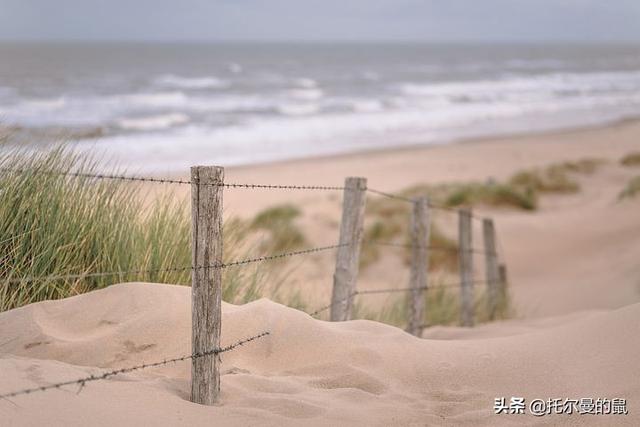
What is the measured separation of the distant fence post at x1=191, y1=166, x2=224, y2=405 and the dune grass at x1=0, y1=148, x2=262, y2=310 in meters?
1.31

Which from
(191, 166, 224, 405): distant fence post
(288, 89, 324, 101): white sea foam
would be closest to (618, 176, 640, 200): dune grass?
(191, 166, 224, 405): distant fence post

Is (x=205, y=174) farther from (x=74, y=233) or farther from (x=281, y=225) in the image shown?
(x=281, y=225)

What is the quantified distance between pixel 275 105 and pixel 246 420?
33.4 metres

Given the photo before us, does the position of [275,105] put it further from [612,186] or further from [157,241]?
[157,241]

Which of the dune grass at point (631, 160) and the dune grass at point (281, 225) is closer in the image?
the dune grass at point (281, 225)

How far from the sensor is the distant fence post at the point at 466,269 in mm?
8328

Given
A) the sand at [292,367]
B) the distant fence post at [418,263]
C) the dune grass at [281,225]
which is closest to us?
the sand at [292,367]

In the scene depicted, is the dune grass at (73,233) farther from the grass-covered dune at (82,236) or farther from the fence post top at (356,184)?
the fence post top at (356,184)

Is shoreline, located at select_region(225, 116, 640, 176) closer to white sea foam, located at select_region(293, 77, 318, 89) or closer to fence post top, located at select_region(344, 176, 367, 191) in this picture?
fence post top, located at select_region(344, 176, 367, 191)

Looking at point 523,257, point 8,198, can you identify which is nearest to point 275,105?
point 523,257

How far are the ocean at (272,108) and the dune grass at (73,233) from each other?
719 mm

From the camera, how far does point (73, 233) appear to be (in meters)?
5.27

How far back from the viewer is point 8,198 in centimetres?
507

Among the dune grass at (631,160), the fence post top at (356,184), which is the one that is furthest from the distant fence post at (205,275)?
the dune grass at (631,160)
